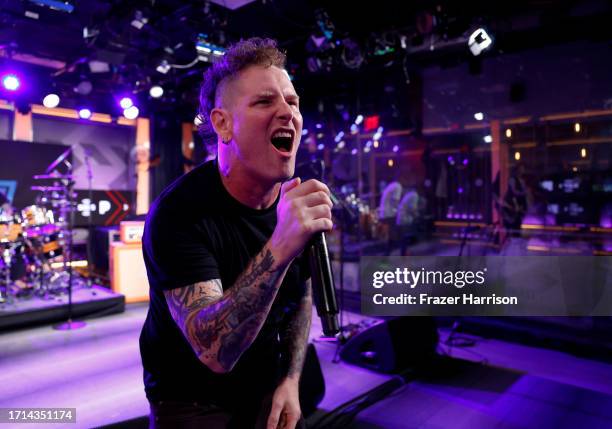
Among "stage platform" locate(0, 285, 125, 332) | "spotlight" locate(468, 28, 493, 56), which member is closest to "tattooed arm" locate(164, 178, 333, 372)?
"spotlight" locate(468, 28, 493, 56)

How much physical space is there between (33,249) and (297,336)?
610cm

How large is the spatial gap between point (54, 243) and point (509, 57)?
25.2 ft

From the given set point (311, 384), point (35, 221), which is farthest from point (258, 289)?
point (35, 221)

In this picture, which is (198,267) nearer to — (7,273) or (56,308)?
(56,308)

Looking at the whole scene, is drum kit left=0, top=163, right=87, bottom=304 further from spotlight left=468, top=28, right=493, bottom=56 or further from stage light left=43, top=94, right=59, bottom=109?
spotlight left=468, top=28, right=493, bottom=56

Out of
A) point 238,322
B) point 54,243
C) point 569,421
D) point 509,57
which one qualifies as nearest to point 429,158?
point 509,57

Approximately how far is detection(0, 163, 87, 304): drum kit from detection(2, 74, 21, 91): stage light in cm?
117

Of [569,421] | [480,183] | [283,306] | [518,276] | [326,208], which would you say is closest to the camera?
[326,208]

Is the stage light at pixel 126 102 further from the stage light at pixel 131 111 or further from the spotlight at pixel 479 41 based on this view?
the spotlight at pixel 479 41

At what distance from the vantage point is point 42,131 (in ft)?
28.6

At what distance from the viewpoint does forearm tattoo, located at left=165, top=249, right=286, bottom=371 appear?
0.94m

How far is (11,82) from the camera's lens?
5.38m

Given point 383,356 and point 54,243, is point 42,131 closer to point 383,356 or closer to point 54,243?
point 54,243

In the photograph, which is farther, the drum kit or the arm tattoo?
the drum kit
